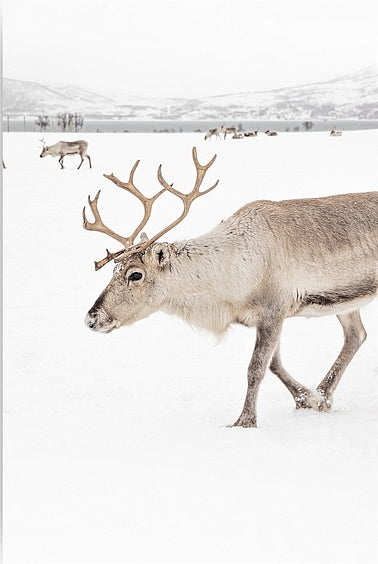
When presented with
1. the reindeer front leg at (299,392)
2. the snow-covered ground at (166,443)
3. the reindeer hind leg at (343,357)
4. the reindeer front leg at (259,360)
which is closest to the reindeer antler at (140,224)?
the snow-covered ground at (166,443)

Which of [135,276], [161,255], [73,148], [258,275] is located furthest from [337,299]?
[73,148]

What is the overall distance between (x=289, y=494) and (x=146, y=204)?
2491mm

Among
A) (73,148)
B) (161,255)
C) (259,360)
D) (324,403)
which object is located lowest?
(324,403)

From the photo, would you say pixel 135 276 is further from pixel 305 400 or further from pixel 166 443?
pixel 305 400

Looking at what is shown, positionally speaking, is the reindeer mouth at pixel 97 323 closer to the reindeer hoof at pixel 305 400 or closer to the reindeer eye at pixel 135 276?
the reindeer eye at pixel 135 276

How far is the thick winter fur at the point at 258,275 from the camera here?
16.6 ft

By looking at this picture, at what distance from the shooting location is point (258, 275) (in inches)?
198

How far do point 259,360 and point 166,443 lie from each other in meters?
0.85

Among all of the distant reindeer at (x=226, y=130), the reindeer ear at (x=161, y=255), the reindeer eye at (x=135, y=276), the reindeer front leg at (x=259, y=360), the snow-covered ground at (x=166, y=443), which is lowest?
the snow-covered ground at (x=166, y=443)

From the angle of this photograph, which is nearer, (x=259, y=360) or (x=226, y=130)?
(x=259, y=360)

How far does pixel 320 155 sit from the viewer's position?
2322 centimetres

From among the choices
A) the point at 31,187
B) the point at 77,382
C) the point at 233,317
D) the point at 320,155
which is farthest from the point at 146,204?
the point at 320,155

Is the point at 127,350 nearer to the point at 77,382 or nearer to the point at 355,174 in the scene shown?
the point at 77,382

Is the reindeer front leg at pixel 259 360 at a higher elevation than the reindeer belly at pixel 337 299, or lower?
lower
